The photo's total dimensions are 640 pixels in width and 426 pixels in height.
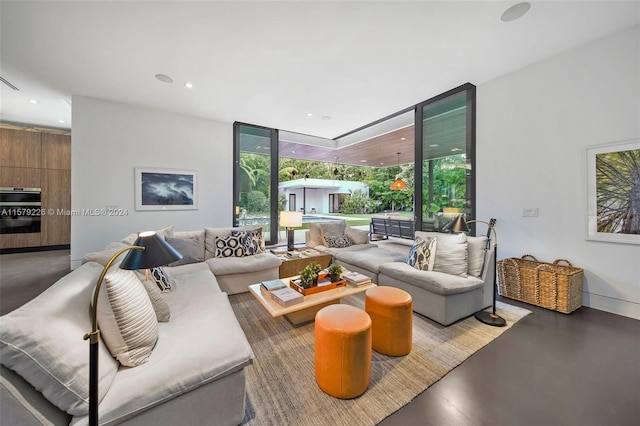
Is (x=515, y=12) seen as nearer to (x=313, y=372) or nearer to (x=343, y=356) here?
(x=343, y=356)

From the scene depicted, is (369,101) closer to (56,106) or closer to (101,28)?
(101,28)

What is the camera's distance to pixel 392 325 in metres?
2.03

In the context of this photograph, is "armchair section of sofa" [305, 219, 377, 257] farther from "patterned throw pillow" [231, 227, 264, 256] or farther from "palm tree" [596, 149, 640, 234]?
A: "palm tree" [596, 149, 640, 234]

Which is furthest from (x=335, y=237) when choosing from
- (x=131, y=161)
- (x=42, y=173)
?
(x=42, y=173)

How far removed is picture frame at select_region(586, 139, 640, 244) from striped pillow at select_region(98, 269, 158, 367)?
4.60 m

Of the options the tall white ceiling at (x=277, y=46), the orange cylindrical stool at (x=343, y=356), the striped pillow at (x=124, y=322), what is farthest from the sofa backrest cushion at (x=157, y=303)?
the tall white ceiling at (x=277, y=46)

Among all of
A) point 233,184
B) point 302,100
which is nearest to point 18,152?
point 233,184

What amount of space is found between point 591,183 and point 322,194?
1555cm

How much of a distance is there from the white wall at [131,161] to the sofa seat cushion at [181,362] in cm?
372

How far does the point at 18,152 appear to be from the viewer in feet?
17.6

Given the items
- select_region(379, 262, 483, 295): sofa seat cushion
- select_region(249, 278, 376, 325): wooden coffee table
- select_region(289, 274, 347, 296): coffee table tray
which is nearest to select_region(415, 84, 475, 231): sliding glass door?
select_region(379, 262, 483, 295): sofa seat cushion

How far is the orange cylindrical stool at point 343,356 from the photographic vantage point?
158 cm

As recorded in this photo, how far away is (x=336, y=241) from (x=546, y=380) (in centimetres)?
320

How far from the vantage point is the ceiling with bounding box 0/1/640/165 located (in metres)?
2.38
